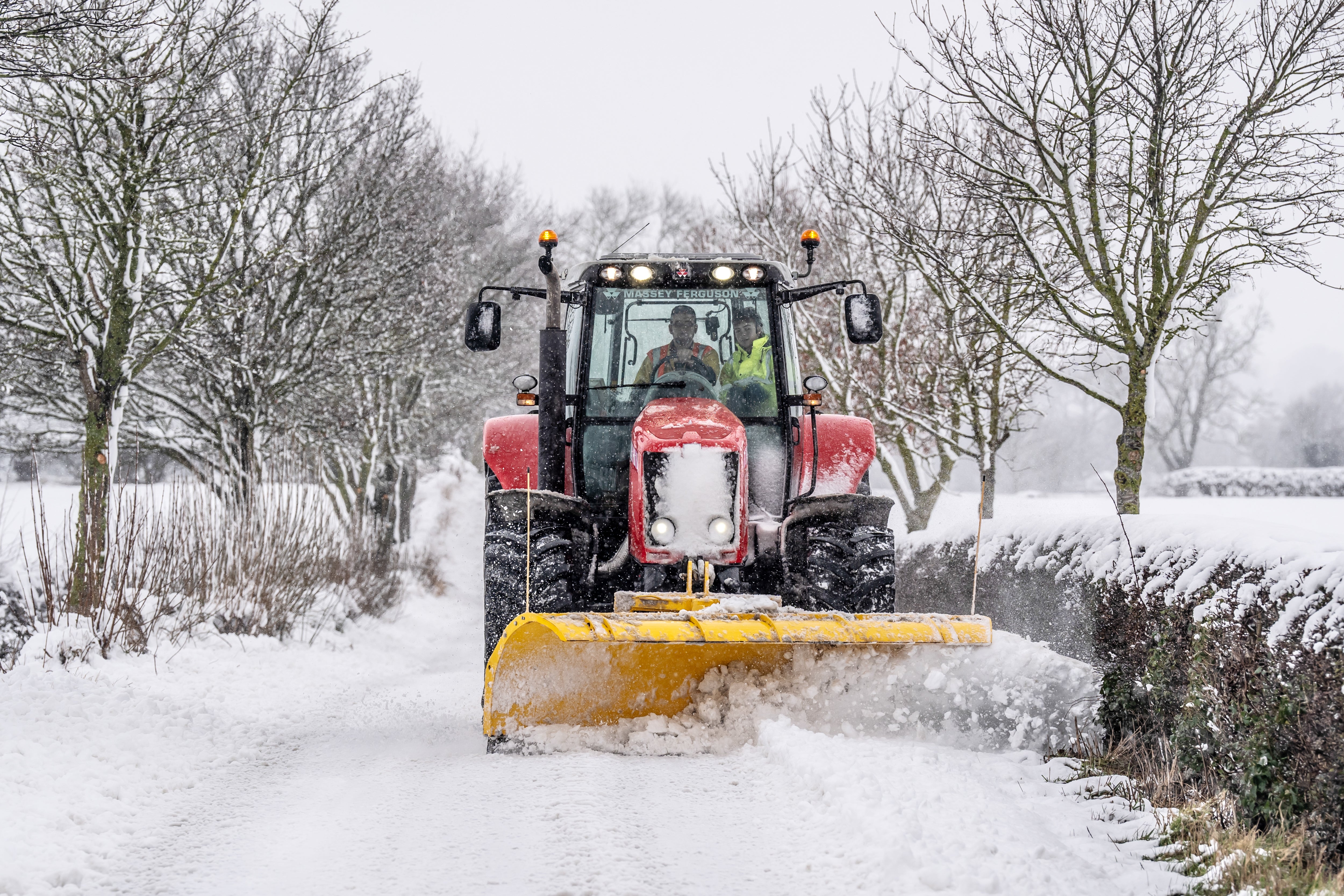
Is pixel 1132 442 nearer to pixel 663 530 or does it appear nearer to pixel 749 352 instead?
pixel 749 352

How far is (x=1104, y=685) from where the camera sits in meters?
4.55

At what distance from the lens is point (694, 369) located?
5.90 metres

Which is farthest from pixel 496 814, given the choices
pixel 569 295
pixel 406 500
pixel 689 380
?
pixel 406 500

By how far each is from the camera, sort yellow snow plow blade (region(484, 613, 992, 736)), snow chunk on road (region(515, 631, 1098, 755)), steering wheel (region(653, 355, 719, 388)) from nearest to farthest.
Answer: yellow snow plow blade (region(484, 613, 992, 736)) < snow chunk on road (region(515, 631, 1098, 755)) < steering wheel (region(653, 355, 719, 388))

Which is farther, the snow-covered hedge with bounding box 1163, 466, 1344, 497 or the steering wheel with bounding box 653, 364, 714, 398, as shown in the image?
the snow-covered hedge with bounding box 1163, 466, 1344, 497

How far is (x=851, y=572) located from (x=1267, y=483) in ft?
78.7

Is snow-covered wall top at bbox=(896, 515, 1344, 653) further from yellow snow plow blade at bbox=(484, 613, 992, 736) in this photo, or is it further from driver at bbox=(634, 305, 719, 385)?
driver at bbox=(634, 305, 719, 385)

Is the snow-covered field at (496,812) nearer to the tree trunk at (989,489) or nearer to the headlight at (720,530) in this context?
the headlight at (720,530)

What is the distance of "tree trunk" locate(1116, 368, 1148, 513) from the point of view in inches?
266

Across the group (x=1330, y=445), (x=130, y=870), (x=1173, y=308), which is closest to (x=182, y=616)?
(x=130, y=870)

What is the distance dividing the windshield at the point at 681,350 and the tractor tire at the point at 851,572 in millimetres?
1026

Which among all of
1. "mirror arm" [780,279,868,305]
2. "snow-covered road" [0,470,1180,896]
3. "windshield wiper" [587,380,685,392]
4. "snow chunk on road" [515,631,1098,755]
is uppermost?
"mirror arm" [780,279,868,305]

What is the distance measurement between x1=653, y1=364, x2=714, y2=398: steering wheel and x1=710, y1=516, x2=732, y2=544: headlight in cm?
103

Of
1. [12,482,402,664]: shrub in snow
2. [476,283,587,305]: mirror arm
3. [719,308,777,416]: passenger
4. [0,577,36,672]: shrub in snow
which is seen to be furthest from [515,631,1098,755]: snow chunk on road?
[0,577,36,672]: shrub in snow
